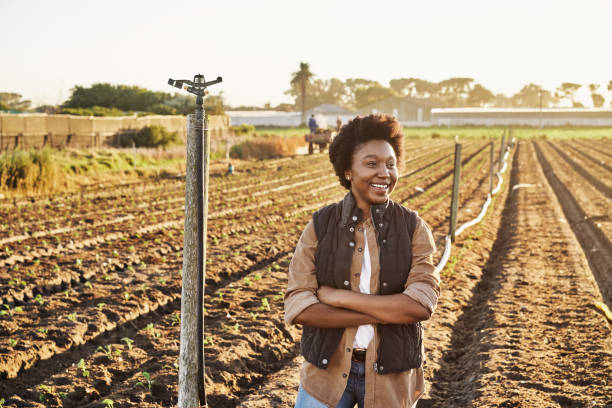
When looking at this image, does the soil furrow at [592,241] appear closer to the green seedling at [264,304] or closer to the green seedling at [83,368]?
the green seedling at [264,304]

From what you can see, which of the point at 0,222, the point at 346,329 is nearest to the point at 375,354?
the point at 346,329

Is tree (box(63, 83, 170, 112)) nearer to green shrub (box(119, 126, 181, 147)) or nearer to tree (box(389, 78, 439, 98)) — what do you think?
green shrub (box(119, 126, 181, 147))

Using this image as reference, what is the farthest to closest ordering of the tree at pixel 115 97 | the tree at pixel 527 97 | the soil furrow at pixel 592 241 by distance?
1. the tree at pixel 527 97
2. the tree at pixel 115 97
3. the soil furrow at pixel 592 241

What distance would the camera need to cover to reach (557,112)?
79562mm

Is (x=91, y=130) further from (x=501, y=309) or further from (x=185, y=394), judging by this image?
(x=185, y=394)

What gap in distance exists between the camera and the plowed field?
189 inches

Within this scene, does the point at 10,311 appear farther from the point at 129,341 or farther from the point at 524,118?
the point at 524,118

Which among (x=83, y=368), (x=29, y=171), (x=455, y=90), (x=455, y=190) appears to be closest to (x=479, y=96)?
(x=455, y=90)

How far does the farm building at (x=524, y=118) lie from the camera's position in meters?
77.3

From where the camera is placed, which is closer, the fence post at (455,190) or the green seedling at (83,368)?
the green seedling at (83,368)

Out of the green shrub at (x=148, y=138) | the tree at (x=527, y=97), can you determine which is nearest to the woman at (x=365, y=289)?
the green shrub at (x=148, y=138)

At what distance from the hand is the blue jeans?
0.77 feet

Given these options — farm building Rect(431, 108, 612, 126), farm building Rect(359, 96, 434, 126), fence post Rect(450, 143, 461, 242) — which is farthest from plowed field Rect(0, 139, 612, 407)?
farm building Rect(359, 96, 434, 126)

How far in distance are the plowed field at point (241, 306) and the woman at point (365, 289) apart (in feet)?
7.61
